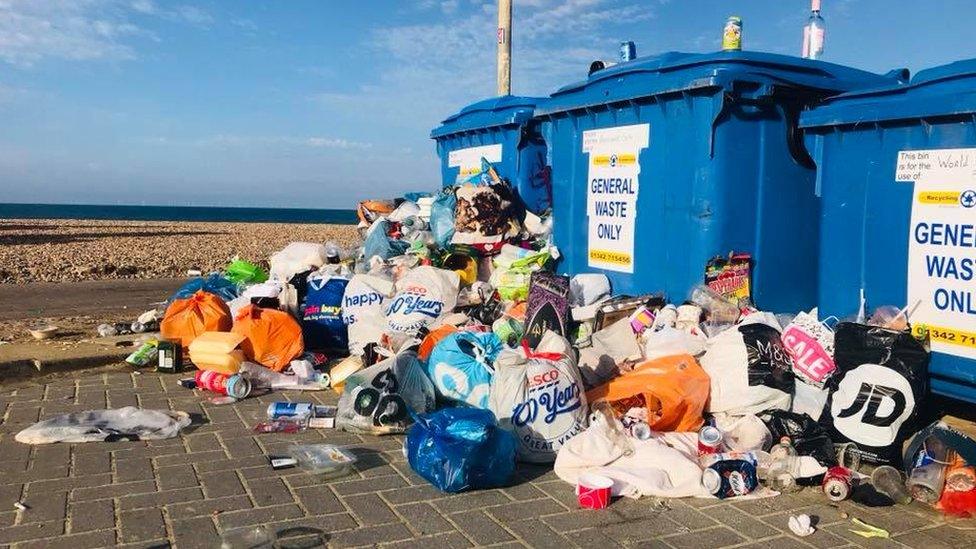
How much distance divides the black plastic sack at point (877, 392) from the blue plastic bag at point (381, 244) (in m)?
4.36

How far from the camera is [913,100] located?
12.5ft

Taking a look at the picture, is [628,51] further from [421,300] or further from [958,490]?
[958,490]

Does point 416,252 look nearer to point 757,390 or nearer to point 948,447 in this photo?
point 757,390

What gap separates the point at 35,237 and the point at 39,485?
19.5m

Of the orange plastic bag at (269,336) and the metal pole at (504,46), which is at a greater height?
the metal pole at (504,46)

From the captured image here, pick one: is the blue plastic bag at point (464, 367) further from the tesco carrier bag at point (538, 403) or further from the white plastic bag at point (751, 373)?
the white plastic bag at point (751, 373)

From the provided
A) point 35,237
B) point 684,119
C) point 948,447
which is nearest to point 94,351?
point 684,119

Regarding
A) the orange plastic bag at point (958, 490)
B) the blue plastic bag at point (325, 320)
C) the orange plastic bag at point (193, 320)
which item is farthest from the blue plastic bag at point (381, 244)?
the orange plastic bag at point (958, 490)

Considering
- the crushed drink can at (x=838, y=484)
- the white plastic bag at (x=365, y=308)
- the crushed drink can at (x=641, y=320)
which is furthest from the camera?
the white plastic bag at (x=365, y=308)

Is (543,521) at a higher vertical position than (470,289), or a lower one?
lower

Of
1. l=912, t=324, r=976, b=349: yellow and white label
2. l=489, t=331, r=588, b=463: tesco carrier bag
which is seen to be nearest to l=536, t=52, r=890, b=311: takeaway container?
l=912, t=324, r=976, b=349: yellow and white label

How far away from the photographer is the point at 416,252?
688cm

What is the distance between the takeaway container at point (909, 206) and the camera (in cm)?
358

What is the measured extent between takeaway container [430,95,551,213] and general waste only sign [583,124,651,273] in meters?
1.24
